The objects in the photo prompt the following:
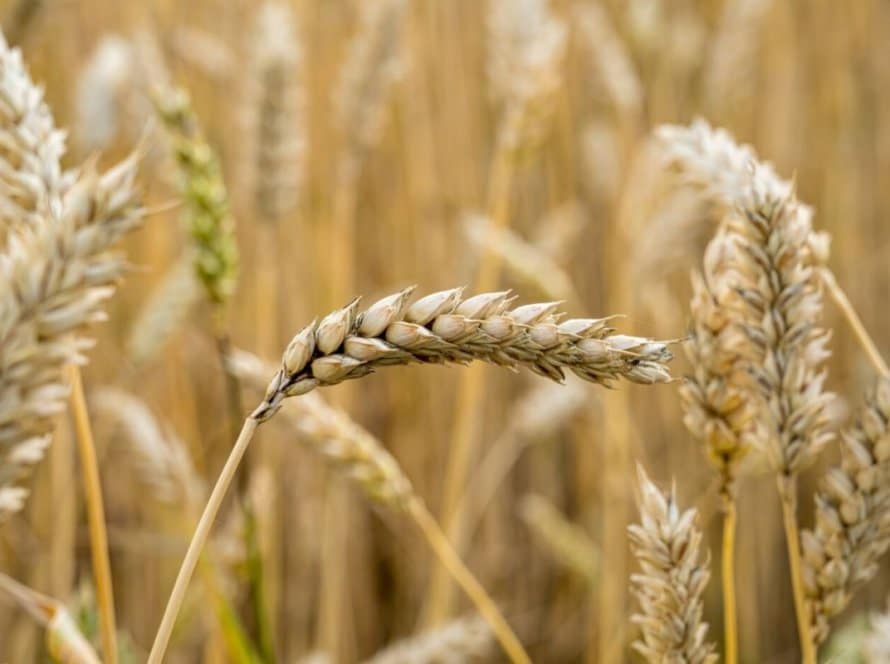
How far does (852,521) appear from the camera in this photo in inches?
19.3

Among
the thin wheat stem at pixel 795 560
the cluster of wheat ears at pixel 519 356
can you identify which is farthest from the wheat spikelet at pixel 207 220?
the thin wheat stem at pixel 795 560

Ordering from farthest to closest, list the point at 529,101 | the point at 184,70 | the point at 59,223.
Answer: the point at 184,70
the point at 529,101
the point at 59,223

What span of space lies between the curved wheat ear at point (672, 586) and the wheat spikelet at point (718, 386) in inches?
2.4

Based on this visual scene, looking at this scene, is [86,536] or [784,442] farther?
[86,536]

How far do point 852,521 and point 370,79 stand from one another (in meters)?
0.89

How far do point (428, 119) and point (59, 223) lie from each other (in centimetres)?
139

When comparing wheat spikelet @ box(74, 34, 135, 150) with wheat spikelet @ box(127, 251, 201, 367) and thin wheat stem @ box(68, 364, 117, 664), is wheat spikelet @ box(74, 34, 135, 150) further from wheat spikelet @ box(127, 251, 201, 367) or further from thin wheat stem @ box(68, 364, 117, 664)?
thin wheat stem @ box(68, 364, 117, 664)

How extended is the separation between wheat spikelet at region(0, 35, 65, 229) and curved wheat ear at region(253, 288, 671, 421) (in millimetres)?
139

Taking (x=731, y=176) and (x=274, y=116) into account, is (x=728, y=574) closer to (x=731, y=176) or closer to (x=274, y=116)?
(x=731, y=176)

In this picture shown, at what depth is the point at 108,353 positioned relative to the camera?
4.71 ft

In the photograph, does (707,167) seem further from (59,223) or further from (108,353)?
(108,353)

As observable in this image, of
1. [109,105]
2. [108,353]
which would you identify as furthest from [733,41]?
[108,353]

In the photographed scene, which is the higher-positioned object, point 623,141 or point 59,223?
point 623,141

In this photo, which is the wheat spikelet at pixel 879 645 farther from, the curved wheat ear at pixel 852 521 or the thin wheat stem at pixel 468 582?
the thin wheat stem at pixel 468 582
